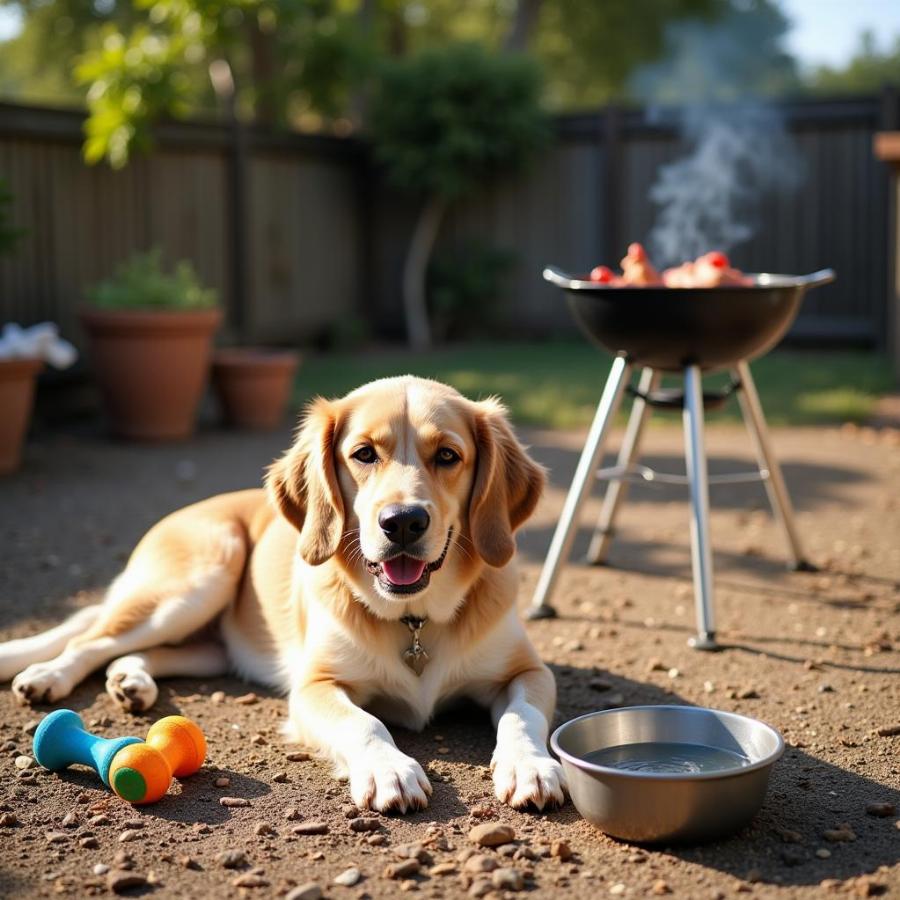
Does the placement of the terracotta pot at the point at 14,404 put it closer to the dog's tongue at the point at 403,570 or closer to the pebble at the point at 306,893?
the dog's tongue at the point at 403,570

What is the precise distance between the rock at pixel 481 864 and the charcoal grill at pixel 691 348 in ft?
6.48

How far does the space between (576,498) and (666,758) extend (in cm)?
186

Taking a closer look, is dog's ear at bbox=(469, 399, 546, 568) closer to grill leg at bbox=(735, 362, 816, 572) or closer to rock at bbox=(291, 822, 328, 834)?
rock at bbox=(291, 822, 328, 834)

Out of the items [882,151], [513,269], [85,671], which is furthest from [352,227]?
[85,671]

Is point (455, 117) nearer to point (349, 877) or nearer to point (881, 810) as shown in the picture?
point (881, 810)

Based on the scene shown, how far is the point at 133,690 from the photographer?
155 inches

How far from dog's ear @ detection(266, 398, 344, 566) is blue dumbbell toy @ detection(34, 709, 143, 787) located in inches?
30.6

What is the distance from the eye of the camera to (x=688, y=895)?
2.70 meters

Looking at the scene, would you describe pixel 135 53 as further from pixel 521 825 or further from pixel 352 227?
pixel 521 825

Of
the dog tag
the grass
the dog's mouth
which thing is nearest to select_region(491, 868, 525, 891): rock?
the dog's mouth

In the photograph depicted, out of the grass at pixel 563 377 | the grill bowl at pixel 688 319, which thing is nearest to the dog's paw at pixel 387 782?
the grill bowl at pixel 688 319

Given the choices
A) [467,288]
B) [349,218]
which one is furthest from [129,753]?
[349,218]

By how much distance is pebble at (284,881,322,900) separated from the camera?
106 inches

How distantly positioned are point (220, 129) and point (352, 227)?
321 cm
